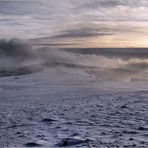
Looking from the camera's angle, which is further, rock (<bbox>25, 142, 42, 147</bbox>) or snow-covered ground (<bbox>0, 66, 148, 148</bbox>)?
snow-covered ground (<bbox>0, 66, 148, 148</bbox>)

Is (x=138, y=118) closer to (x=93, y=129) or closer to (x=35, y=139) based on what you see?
(x=93, y=129)

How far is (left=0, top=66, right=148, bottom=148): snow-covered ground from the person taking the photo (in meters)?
7.57

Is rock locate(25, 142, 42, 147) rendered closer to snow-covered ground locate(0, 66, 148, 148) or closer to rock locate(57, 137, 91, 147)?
snow-covered ground locate(0, 66, 148, 148)

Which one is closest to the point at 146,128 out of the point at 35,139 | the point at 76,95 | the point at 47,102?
the point at 35,139

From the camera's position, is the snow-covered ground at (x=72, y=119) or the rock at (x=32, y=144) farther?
the snow-covered ground at (x=72, y=119)

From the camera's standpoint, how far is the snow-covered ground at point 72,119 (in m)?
7.57

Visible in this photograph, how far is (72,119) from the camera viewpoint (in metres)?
9.49

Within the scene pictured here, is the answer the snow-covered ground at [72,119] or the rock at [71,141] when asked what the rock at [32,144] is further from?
the rock at [71,141]

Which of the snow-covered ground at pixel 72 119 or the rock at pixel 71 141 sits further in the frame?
the snow-covered ground at pixel 72 119

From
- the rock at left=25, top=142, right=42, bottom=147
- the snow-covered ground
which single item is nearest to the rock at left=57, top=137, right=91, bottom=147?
the snow-covered ground

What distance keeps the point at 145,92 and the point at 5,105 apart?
5563 mm

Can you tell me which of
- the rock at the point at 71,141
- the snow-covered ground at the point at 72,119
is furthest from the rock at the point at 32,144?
the rock at the point at 71,141

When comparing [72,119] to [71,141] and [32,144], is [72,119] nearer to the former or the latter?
[71,141]

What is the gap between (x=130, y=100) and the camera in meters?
12.3
